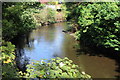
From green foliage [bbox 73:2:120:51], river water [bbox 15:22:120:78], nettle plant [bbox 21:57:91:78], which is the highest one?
green foliage [bbox 73:2:120:51]

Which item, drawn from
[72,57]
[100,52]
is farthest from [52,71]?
[100,52]

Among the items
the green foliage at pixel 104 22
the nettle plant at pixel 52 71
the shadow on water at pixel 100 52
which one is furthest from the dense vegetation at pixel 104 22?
the nettle plant at pixel 52 71

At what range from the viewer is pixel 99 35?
865 cm

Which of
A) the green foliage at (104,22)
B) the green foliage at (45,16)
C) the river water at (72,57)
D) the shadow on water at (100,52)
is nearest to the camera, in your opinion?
the river water at (72,57)

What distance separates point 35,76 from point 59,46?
29.7 feet

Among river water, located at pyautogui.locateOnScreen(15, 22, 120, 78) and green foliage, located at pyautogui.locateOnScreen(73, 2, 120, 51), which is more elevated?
green foliage, located at pyautogui.locateOnScreen(73, 2, 120, 51)

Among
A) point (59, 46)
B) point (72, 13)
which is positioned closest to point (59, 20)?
point (72, 13)

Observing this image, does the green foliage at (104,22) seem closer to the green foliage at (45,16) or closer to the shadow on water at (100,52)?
the shadow on water at (100,52)

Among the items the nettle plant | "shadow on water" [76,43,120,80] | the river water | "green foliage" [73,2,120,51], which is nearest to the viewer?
the nettle plant

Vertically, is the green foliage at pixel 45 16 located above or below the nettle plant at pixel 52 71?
above

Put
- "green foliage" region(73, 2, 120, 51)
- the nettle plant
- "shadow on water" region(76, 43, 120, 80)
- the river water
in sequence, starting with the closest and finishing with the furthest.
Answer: the nettle plant
the river water
"green foliage" region(73, 2, 120, 51)
"shadow on water" region(76, 43, 120, 80)

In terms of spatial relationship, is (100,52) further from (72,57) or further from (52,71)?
(52,71)

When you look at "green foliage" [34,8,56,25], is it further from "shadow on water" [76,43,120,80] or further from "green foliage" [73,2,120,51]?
"green foliage" [73,2,120,51]

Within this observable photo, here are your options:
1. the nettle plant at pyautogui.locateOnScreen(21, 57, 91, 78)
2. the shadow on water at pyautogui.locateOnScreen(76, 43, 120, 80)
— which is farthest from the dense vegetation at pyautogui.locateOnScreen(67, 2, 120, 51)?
the nettle plant at pyautogui.locateOnScreen(21, 57, 91, 78)
